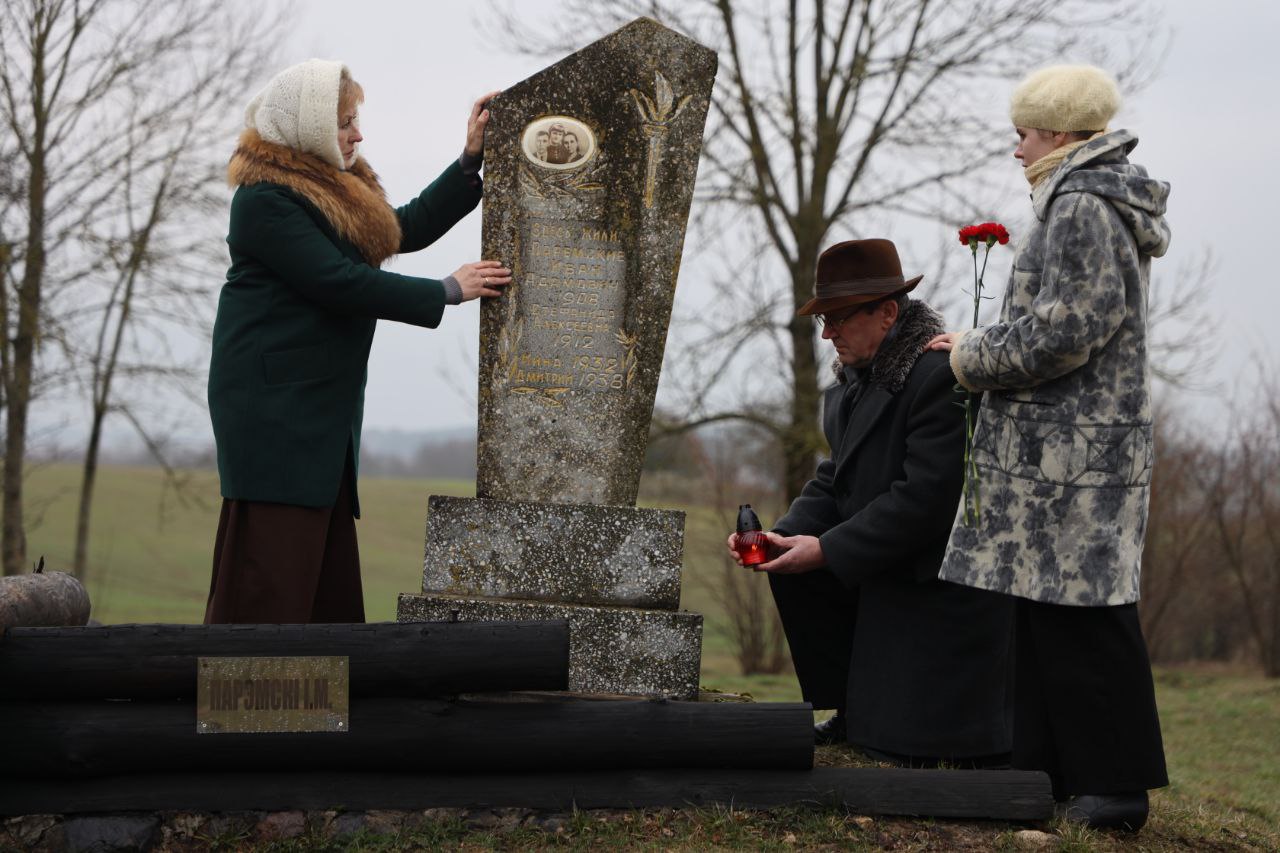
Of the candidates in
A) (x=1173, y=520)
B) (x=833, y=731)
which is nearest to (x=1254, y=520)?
(x=1173, y=520)

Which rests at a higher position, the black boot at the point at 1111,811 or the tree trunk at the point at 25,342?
the tree trunk at the point at 25,342

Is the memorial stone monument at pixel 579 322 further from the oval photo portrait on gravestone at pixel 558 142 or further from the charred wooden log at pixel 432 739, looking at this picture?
the charred wooden log at pixel 432 739

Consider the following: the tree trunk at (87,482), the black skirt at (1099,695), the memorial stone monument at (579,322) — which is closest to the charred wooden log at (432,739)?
the memorial stone monument at (579,322)

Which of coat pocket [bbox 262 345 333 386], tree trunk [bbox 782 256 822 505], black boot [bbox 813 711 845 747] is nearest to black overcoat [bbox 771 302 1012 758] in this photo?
black boot [bbox 813 711 845 747]

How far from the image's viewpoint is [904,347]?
4.59 meters

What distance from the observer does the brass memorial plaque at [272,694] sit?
4.04 m

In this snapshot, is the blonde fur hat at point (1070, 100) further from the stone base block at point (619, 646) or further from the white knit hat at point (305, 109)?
the white knit hat at point (305, 109)

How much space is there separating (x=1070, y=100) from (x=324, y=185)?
2.37 m

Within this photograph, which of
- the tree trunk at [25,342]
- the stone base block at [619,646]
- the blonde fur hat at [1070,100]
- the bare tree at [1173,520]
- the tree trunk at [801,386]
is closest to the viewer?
the blonde fur hat at [1070,100]

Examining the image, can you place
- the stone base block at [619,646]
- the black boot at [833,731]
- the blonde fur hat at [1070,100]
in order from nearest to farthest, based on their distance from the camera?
1. the blonde fur hat at [1070,100]
2. the stone base block at [619,646]
3. the black boot at [833,731]

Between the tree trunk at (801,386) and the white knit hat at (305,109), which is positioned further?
the tree trunk at (801,386)

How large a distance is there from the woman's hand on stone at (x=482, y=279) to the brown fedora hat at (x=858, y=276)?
1051 mm

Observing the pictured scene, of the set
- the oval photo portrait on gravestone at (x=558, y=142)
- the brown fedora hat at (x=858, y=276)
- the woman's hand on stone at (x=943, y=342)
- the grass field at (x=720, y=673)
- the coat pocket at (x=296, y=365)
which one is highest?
the oval photo portrait on gravestone at (x=558, y=142)

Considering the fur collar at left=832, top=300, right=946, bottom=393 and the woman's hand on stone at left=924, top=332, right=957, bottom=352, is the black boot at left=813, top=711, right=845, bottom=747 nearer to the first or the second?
the fur collar at left=832, top=300, right=946, bottom=393
